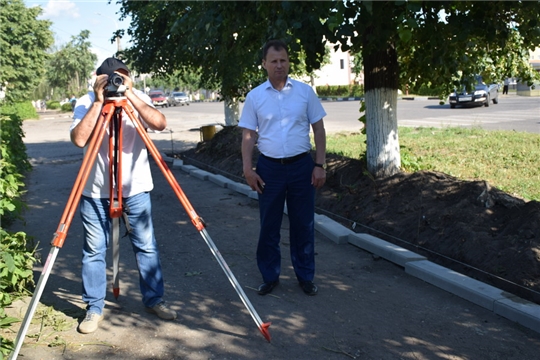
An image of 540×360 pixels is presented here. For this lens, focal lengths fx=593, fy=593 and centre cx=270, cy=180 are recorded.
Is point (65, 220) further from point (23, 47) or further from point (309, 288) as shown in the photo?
point (23, 47)

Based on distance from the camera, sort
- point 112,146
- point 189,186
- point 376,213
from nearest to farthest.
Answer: point 112,146
point 376,213
point 189,186

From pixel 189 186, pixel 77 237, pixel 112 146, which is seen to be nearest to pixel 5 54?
pixel 189 186

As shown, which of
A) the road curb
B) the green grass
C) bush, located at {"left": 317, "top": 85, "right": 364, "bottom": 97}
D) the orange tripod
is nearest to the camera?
the orange tripod

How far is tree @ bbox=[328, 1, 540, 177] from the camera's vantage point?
6.10 meters

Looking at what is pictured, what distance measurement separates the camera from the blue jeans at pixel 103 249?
427cm

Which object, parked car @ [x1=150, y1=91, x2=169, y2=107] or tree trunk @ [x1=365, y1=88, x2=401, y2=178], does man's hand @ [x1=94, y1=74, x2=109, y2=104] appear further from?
parked car @ [x1=150, y1=91, x2=169, y2=107]

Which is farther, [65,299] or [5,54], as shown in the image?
[5,54]

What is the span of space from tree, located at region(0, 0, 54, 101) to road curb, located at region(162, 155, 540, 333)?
35.1m

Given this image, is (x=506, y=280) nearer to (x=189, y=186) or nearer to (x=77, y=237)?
(x=77, y=237)

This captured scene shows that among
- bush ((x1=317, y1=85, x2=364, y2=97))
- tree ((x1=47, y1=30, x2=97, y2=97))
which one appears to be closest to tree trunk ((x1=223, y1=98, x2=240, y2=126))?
bush ((x1=317, y1=85, x2=364, y2=97))

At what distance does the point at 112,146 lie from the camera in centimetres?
421

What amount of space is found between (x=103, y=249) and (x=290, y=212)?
1555 millimetres

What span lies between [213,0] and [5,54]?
34.5 m

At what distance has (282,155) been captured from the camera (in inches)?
189
